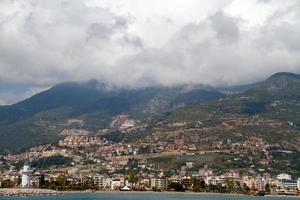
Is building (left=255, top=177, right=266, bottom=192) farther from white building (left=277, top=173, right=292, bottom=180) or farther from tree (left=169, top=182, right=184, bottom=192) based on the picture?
tree (left=169, top=182, right=184, bottom=192)

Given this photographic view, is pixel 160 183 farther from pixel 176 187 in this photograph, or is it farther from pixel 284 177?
pixel 284 177

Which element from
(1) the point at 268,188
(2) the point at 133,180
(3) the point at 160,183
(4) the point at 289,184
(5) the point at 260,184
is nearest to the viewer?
(1) the point at 268,188

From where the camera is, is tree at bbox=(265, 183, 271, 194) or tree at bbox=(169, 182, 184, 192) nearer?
tree at bbox=(169, 182, 184, 192)

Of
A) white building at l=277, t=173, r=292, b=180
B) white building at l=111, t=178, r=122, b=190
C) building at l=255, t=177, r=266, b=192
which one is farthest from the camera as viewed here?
white building at l=277, t=173, r=292, b=180

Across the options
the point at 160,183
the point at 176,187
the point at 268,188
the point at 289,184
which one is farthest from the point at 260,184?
the point at 160,183

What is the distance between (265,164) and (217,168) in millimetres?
17291

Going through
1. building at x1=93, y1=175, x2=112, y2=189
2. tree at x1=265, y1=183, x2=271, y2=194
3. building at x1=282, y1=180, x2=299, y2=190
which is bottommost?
tree at x1=265, y1=183, x2=271, y2=194

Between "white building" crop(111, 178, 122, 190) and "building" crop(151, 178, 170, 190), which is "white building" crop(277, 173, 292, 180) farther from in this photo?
"white building" crop(111, 178, 122, 190)

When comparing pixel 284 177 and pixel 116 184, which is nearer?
pixel 116 184

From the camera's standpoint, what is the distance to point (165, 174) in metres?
187

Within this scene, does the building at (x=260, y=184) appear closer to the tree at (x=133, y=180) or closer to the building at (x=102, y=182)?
the tree at (x=133, y=180)

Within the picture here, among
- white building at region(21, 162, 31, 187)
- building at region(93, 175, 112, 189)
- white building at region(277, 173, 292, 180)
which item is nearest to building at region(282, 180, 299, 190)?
white building at region(277, 173, 292, 180)

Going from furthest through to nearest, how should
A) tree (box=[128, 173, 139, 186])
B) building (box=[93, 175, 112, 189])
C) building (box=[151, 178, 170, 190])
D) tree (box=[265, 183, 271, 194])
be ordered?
building (box=[93, 175, 112, 189]), tree (box=[128, 173, 139, 186]), building (box=[151, 178, 170, 190]), tree (box=[265, 183, 271, 194])

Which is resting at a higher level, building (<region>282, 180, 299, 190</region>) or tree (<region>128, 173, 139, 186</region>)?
tree (<region>128, 173, 139, 186</region>)
